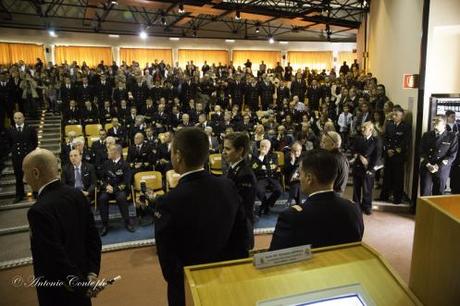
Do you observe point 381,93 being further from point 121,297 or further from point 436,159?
point 121,297

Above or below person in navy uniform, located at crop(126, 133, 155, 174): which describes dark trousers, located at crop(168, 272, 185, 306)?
above

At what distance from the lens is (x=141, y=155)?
7.02m

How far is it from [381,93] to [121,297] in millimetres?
6775

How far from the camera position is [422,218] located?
4.66 ft

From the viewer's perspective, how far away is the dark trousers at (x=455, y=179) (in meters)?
5.88

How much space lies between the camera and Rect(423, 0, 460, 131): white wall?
5.57 m

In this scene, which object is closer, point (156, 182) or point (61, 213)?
point (61, 213)

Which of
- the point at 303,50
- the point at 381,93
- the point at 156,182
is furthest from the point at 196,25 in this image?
the point at 156,182

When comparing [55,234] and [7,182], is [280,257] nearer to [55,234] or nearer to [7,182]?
[55,234]

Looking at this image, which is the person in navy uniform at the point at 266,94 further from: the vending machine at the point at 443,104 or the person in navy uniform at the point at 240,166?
the person in navy uniform at the point at 240,166

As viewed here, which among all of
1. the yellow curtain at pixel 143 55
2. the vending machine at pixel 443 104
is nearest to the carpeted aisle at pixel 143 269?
the vending machine at pixel 443 104

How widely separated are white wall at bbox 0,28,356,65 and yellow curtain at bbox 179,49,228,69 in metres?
0.29

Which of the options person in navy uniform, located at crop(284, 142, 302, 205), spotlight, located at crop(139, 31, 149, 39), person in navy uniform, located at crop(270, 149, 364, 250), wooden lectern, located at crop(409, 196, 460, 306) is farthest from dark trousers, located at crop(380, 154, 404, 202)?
spotlight, located at crop(139, 31, 149, 39)

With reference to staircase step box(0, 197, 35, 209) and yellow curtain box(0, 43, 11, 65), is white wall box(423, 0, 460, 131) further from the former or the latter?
yellow curtain box(0, 43, 11, 65)
